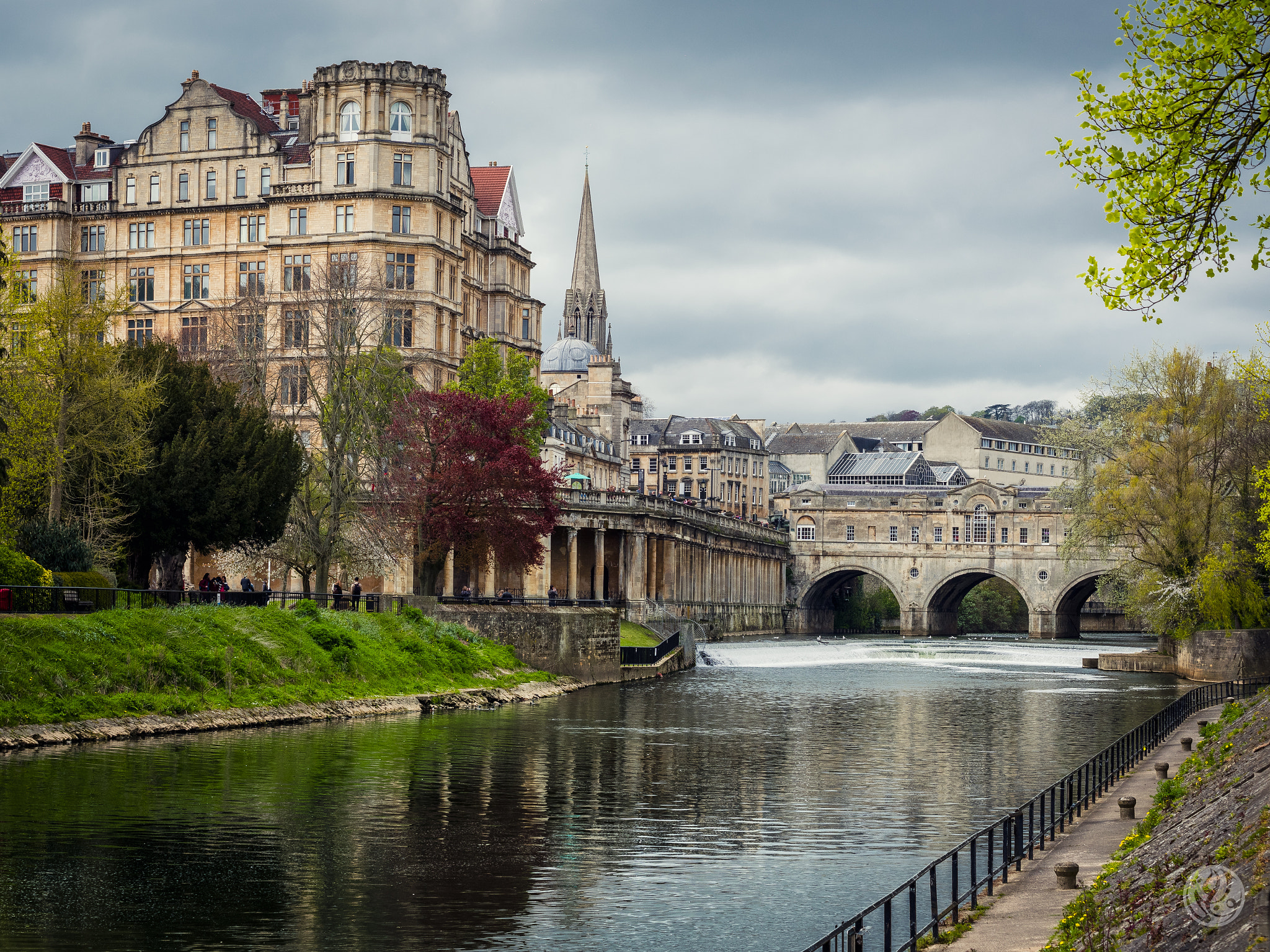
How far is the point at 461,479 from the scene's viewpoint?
60.7 m

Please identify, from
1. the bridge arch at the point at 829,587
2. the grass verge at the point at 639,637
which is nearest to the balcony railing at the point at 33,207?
the grass verge at the point at 639,637

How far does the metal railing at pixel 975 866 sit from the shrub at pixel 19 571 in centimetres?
2387

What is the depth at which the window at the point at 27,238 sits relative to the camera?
87.7m

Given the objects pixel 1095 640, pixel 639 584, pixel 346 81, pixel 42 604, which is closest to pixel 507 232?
pixel 346 81

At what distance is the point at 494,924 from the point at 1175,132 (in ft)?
39.5

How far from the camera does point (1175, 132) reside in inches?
642

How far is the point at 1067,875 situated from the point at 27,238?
8313 centimetres

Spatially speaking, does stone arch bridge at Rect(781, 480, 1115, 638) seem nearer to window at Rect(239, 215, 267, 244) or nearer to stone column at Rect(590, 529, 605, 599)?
stone column at Rect(590, 529, 605, 599)

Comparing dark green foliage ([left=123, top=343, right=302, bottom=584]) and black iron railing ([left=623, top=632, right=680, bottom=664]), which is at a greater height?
dark green foliage ([left=123, top=343, right=302, bottom=584])

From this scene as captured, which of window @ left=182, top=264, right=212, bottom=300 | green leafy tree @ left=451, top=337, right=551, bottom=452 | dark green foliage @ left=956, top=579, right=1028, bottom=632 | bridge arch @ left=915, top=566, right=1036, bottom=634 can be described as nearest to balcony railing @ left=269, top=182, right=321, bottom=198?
window @ left=182, top=264, right=212, bottom=300

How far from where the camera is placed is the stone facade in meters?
81.9

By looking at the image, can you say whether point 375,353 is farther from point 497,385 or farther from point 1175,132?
point 1175,132

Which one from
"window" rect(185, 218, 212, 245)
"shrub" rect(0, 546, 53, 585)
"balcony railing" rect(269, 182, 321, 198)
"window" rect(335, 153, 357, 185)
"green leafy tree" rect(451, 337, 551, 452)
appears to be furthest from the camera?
"window" rect(185, 218, 212, 245)
